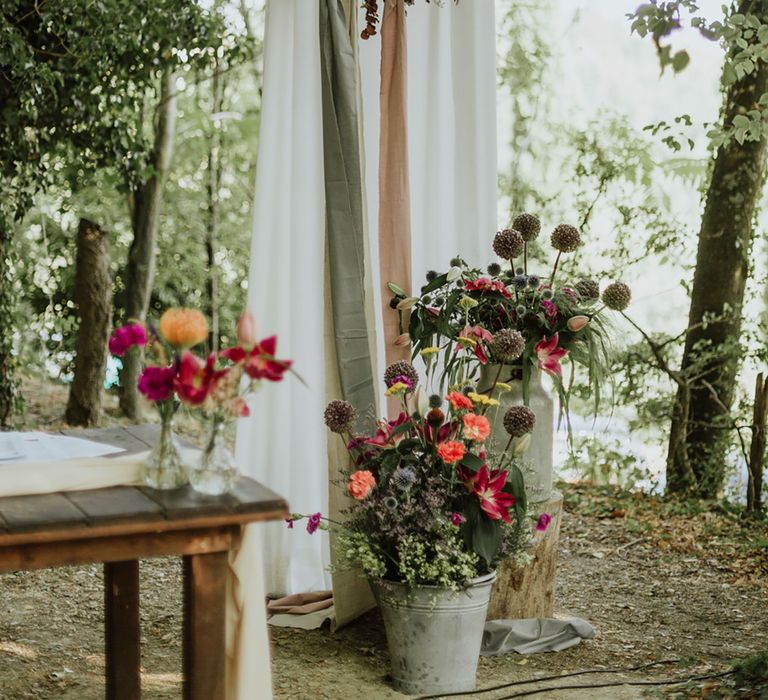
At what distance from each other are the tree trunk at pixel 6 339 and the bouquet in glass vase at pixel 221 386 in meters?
3.66

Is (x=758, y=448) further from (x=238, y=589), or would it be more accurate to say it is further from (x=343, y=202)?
(x=238, y=589)

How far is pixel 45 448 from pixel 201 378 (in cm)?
48

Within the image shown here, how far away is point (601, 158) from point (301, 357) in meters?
2.89

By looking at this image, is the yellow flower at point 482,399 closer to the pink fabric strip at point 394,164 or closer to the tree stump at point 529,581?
Result: the tree stump at point 529,581

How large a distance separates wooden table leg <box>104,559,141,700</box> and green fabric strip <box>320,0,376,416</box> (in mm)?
916

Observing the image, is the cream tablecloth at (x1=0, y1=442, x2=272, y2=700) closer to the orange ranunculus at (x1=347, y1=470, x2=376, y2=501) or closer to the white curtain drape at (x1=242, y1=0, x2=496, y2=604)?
the orange ranunculus at (x1=347, y1=470, x2=376, y2=501)

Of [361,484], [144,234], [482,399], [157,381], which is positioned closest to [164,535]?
[157,381]

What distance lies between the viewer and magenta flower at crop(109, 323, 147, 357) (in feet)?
5.22

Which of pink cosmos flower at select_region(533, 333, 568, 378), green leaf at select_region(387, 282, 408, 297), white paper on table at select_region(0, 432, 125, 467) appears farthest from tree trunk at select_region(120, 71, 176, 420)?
white paper on table at select_region(0, 432, 125, 467)

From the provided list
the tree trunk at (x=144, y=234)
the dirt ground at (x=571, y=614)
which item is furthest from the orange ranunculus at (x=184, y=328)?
the tree trunk at (x=144, y=234)

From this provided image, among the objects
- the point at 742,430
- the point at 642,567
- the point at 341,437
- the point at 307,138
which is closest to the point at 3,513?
the point at 341,437

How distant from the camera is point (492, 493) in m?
2.42

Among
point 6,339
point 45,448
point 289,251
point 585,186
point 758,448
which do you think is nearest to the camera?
point 45,448

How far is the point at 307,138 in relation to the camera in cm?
299
